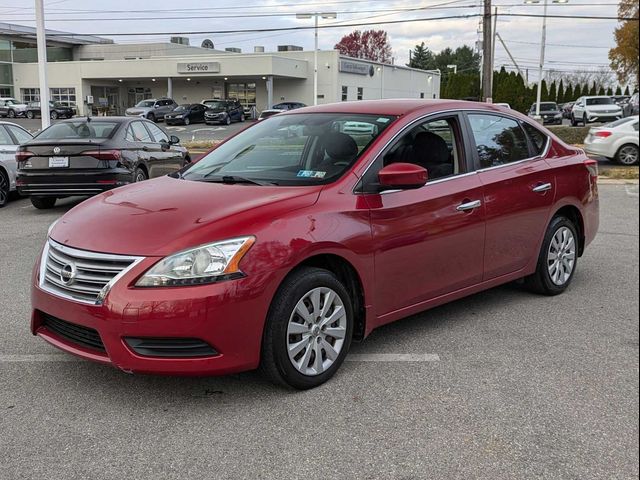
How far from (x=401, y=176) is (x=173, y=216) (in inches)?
54.6

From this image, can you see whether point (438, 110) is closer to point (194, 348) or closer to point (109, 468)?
point (194, 348)

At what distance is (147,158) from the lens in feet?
34.9

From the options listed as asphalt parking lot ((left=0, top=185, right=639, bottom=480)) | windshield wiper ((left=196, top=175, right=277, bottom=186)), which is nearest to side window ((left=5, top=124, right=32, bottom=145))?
asphalt parking lot ((left=0, top=185, right=639, bottom=480))

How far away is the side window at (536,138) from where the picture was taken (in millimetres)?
5438

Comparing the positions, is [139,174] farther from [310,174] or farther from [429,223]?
[429,223]

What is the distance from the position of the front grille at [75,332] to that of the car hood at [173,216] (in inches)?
17.6

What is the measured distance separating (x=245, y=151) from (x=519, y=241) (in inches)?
88.7

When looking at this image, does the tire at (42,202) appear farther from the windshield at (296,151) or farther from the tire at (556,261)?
the tire at (556,261)

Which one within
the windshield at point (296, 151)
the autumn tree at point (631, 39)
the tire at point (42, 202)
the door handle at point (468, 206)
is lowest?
the tire at point (42, 202)

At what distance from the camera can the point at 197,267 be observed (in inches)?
131

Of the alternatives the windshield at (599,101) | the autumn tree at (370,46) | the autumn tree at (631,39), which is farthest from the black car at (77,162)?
the autumn tree at (370,46)

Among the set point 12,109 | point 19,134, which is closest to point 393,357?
point 19,134

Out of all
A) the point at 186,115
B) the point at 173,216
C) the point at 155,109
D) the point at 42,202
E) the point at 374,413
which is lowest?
the point at 374,413

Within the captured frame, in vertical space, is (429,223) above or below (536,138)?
below
